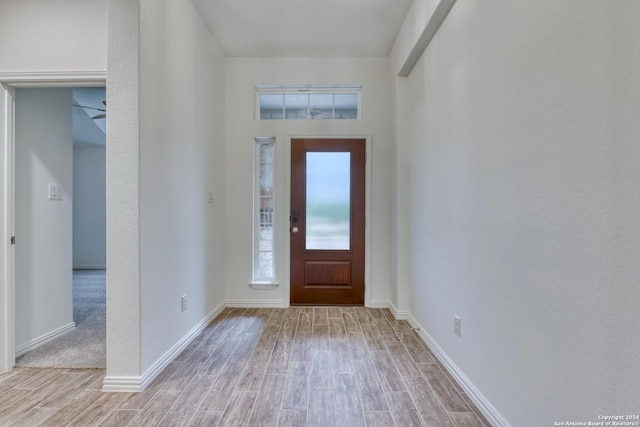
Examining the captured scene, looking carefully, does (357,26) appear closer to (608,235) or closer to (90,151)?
(608,235)

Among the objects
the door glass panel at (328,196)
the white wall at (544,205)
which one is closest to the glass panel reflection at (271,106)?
the door glass panel at (328,196)

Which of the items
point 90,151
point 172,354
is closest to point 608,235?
point 172,354

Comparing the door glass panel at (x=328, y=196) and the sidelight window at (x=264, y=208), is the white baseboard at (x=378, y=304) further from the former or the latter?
the sidelight window at (x=264, y=208)

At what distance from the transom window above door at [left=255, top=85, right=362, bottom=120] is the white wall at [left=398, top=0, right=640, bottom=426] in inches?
62.2

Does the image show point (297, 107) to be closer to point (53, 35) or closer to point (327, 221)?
point (327, 221)

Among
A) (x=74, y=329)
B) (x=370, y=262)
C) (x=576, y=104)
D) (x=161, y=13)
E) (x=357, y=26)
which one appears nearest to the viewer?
(x=576, y=104)

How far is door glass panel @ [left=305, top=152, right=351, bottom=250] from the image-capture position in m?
3.56

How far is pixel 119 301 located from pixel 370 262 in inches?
97.6

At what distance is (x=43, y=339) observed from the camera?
2.45 m

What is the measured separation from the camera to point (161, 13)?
6.95ft

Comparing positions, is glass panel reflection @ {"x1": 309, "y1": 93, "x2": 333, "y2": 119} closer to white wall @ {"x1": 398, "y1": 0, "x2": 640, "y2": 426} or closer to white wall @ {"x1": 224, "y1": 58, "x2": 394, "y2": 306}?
white wall @ {"x1": 224, "y1": 58, "x2": 394, "y2": 306}

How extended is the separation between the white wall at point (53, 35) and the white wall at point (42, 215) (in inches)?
13.5

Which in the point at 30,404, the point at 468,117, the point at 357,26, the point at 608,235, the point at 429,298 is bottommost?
the point at 30,404

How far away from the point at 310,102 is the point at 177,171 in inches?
74.7
